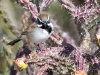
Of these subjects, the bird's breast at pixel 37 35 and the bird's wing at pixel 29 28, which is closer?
the bird's breast at pixel 37 35

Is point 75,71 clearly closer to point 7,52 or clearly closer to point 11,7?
point 7,52

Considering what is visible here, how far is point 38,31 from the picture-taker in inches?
151

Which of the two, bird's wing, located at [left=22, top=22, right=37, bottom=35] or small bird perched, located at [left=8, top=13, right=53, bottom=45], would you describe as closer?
small bird perched, located at [left=8, top=13, right=53, bottom=45]

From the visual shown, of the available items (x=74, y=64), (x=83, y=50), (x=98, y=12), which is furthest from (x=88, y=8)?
(x=74, y=64)

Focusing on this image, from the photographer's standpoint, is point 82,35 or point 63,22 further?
point 63,22

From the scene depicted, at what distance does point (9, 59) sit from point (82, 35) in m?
1.17

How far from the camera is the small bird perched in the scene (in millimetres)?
3473

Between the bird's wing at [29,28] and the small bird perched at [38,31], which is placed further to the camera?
the bird's wing at [29,28]

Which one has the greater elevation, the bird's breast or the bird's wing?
the bird's wing

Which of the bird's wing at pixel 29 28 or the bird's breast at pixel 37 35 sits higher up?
the bird's wing at pixel 29 28

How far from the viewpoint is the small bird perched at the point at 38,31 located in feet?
11.4

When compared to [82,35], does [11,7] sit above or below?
below

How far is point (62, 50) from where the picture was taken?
243 cm

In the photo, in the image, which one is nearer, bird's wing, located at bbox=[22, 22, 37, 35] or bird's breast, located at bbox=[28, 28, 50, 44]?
→ bird's breast, located at bbox=[28, 28, 50, 44]
